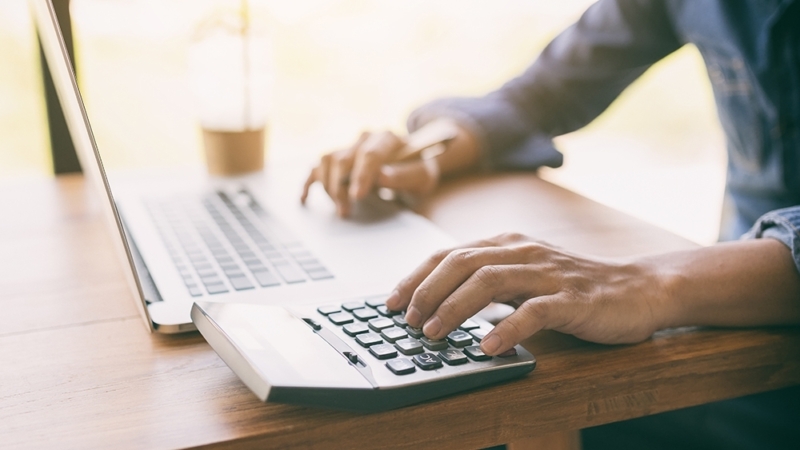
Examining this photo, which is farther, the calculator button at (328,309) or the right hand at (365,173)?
the right hand at (365,173)

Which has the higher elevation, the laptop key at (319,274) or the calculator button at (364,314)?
the calculator button at (364,314)

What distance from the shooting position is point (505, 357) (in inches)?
19.8

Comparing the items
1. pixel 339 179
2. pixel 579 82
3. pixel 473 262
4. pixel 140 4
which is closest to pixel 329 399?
pixel 473 262

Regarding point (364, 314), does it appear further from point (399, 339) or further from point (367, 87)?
point (367, 87)

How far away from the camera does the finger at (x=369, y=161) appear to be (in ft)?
3.15

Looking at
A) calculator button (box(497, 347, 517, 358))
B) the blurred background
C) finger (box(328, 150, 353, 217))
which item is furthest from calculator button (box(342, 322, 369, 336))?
the blurred background

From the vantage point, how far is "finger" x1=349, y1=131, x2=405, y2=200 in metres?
0.96

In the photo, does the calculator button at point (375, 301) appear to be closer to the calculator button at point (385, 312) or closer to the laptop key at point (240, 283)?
the calculator button at point (385, 312)

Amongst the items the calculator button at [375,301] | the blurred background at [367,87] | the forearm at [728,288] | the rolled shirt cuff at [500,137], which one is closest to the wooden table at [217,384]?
the forearm at [728,288]

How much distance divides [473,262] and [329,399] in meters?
0.19

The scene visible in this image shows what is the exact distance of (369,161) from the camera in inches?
38.5

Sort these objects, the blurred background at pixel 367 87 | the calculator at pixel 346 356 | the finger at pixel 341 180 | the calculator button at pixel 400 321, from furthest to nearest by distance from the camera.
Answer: the blurred background at pixel 367 87
the finger at pixel 341 180
the calculator button at pixel 400 321
the calculator at pixel 346 356

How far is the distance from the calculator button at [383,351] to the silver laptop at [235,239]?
113mm

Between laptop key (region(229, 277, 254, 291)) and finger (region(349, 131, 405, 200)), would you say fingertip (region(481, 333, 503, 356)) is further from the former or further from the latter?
finger (region(349, 131, 405, 200))
